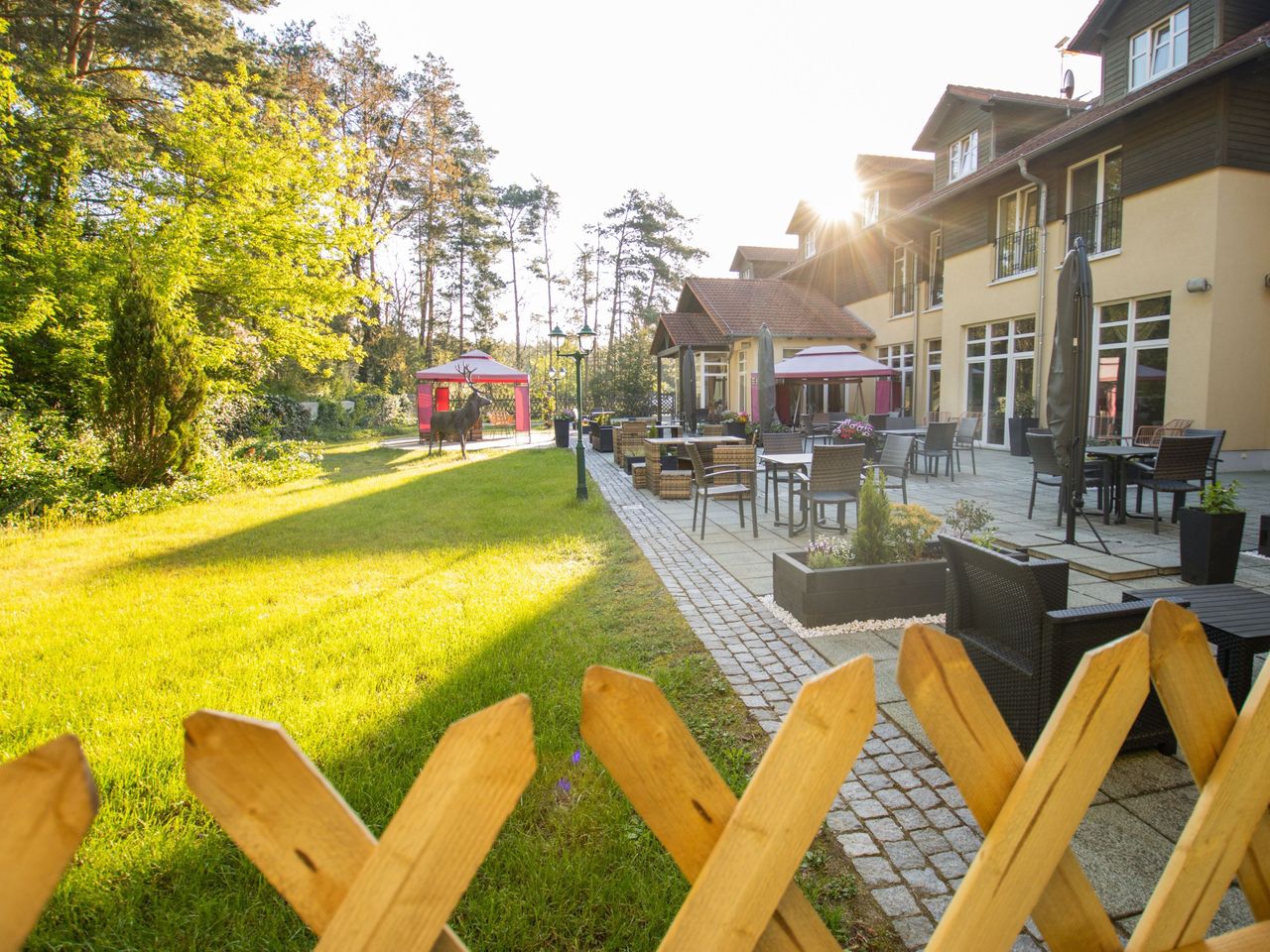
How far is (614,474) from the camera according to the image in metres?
12.9

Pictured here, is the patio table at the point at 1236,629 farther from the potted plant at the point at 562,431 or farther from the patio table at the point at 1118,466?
the potted plant at the point at 562,431

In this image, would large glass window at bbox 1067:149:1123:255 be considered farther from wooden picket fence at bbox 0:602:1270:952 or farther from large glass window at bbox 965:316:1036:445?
wooden picket fence at bbox 0:602:1270:952

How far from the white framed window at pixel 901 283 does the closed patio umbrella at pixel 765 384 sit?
32.9ft

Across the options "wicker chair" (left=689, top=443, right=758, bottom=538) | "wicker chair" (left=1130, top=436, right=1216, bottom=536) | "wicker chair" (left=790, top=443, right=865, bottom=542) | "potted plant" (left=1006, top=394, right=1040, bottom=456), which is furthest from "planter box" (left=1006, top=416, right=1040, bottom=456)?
"wicker chair" (left=790, top=443, right=865, bottom=542)

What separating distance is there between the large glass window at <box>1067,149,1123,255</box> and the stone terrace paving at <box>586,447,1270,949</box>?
728 cm

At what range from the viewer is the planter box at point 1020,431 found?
538 inches

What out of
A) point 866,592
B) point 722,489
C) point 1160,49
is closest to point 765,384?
point 722,489

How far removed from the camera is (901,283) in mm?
20031

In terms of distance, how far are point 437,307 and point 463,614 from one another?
3452 cm

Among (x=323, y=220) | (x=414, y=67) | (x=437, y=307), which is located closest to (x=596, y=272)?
(x=437, y=307)

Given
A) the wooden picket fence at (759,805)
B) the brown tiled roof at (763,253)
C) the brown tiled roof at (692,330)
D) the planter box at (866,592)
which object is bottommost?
the planter box at (866,592)

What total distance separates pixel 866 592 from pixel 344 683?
117 inches

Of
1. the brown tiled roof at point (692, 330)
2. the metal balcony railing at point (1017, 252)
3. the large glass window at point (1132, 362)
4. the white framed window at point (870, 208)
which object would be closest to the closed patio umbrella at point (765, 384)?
the large glass window at point (1132, 362)

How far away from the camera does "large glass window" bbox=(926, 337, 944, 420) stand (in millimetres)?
17688
